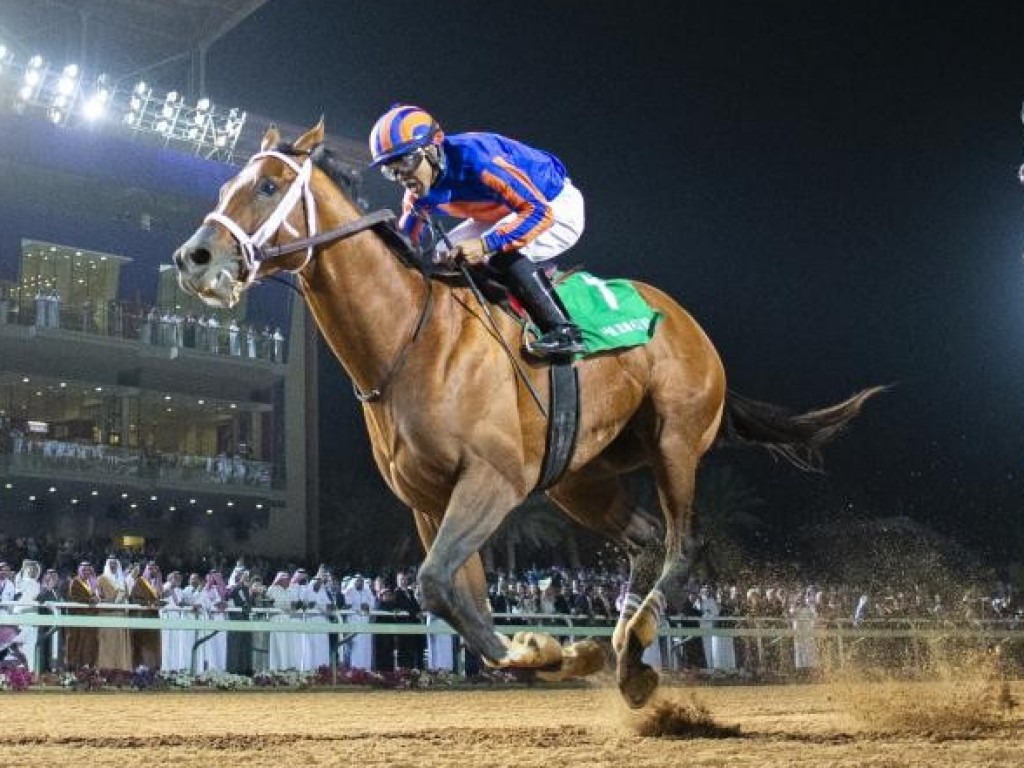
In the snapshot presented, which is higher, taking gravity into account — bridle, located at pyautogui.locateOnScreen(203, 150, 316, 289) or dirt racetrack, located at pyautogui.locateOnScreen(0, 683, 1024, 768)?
bridle, located at pyautogui.locateOnScreen(203, 150, 316, 289)

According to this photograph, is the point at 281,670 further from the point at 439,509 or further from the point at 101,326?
the point at 101,326

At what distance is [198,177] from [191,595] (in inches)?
907

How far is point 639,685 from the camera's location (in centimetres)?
676

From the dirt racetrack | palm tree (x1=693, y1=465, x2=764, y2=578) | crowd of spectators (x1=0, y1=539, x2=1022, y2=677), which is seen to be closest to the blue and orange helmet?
the dirt racetrack

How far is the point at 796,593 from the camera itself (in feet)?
79.3

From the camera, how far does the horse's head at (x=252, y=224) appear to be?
5.61 metres

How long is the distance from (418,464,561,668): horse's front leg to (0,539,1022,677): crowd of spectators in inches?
237

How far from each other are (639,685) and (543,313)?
6.69ft

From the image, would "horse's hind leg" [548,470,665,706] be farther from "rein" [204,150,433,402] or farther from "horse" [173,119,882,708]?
"rein" [204,150,433,402]

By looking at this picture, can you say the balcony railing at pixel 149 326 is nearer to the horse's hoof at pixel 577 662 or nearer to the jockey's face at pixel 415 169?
the jockey's face at pixel 415 169

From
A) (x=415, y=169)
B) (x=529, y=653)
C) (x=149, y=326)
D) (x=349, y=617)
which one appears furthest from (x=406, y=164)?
(x=149, y=326)

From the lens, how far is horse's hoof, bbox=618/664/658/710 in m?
6.75

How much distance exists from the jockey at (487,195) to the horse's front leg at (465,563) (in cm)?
91

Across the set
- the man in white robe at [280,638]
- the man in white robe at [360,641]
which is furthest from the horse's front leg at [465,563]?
the man in white robe at [360,641]
